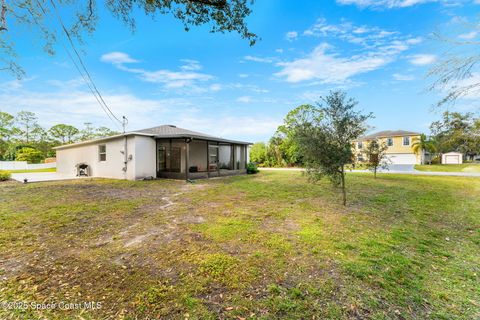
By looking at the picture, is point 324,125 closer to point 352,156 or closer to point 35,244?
point 352,156

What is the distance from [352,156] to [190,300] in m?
5.59

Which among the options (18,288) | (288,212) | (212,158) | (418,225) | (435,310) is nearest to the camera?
(435,310)

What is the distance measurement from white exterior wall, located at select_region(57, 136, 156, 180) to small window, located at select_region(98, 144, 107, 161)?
0.63 ft

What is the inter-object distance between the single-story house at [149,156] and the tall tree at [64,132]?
19238 millimetres

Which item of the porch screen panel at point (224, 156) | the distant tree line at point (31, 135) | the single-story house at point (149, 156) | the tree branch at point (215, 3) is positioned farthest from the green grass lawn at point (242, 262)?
the distant tree line at point (31, 135)

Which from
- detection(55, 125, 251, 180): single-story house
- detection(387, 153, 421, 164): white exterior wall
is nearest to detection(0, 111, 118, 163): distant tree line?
detection(55, 125, 251, 180): single-story house

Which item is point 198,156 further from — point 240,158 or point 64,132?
point 64,132

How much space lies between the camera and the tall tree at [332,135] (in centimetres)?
575

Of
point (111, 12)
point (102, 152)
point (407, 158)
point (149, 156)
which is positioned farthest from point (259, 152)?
point (111, 12)

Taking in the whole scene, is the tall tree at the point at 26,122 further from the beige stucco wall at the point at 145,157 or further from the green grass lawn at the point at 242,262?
the green grass lawn at the point at 242,262

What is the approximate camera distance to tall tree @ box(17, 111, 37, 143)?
28517mm

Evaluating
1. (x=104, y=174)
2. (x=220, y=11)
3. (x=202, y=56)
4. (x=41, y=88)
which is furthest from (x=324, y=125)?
(x=41, y=88)

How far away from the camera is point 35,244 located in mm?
3393

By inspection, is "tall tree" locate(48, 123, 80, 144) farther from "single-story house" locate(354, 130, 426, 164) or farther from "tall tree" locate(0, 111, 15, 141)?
"single-story house" locate(354, 130, 426, 164)
